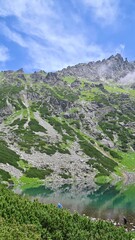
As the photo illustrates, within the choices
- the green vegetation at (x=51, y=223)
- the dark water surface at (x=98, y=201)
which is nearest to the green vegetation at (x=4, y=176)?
the dark water surface at (x=98, y=201)

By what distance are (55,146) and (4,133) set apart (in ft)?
90.3

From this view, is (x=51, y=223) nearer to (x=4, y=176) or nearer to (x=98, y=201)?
(x=98, y=201)

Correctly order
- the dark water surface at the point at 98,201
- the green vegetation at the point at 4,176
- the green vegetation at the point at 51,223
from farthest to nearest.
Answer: the green vegetation at the point at 4,176
the dark water surface at the point at 98,201
the green vegetation at the point at 51,223

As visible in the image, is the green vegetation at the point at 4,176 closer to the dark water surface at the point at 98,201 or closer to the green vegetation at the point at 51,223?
the dark water surface at the point at 98,201

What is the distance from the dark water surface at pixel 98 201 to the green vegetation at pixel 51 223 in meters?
24.6

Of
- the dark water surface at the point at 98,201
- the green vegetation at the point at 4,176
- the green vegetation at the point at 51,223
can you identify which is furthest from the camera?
the green vegetation at the point at 4,176

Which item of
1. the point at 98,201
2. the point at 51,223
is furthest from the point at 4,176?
the point at 51,223

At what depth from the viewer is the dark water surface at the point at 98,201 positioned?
208 feet

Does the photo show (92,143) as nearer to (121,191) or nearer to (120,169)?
(120,169)

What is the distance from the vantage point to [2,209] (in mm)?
27875

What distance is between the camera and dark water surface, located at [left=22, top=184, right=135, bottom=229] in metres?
63.5

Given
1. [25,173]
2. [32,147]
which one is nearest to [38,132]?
[32,147]

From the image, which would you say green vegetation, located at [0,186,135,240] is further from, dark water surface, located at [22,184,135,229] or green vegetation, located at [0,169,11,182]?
green vegetation, located at [0,169,11,182]

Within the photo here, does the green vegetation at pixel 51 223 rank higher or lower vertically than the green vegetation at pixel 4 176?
higher
